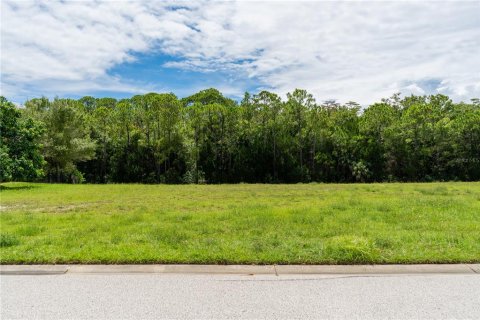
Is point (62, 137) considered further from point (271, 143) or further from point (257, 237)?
point (257, 237)

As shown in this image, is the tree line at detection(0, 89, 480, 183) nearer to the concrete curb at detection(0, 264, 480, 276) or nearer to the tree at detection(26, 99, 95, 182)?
the tree at detection(26, 99, 95, 182)

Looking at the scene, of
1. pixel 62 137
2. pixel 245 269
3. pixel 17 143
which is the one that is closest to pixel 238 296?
pixel 245 269

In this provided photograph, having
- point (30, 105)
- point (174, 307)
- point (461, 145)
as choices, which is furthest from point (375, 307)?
point (461, 145)

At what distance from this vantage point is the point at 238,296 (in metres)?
3.87

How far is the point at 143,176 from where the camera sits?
3738cm

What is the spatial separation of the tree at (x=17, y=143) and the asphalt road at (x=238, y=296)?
17.4 metres

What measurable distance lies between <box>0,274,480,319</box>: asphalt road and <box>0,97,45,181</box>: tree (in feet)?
57.1

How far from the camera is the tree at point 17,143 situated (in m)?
19.0

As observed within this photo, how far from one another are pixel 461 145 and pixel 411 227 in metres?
34.8

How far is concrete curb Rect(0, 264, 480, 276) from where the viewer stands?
4586 millimetres

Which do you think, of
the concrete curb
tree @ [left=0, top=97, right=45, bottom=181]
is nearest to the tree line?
tree @ [left=0, top=97, right=45, bottom=181]

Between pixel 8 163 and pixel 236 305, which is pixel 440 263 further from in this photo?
pixel 8 163

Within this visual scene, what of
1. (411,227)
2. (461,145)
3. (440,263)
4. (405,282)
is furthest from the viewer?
(461,145)

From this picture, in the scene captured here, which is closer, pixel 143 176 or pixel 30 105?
pixel 30 105
